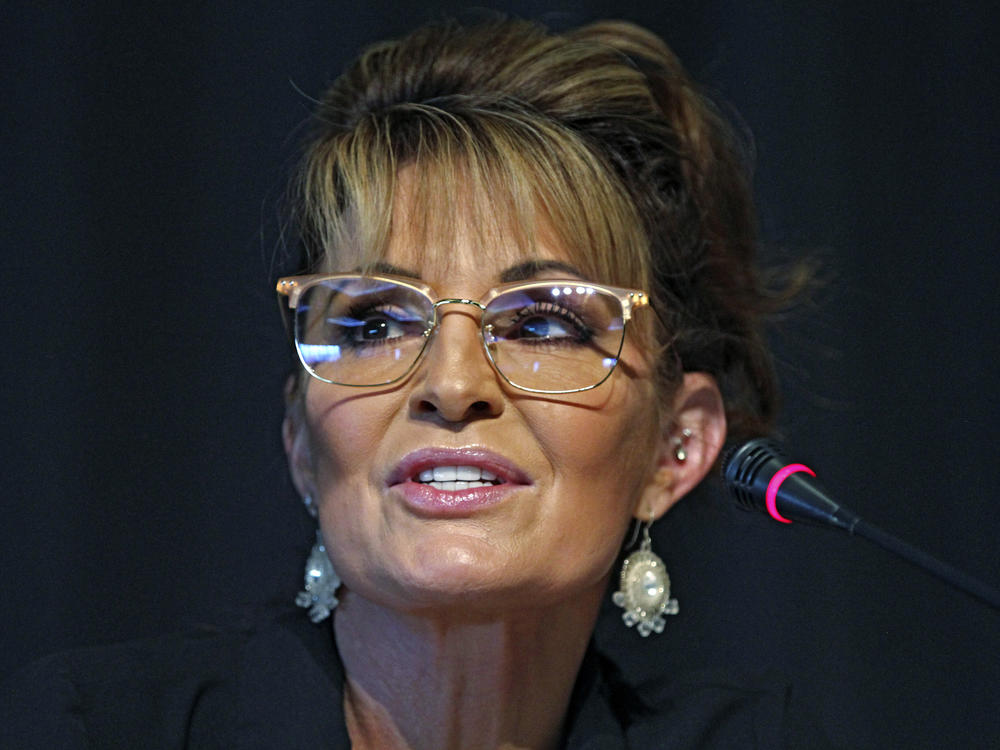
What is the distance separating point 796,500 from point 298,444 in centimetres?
80

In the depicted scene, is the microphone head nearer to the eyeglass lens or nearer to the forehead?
the eyeglass lens

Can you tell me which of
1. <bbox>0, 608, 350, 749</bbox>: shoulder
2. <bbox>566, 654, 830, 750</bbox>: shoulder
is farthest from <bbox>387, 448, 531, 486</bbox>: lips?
<bbox>566, 654, 830, 750</bbox>: shoulder

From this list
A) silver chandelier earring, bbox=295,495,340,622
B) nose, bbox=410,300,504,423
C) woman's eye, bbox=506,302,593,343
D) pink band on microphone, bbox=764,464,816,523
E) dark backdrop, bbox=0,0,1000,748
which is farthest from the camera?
dark backdrop, bbox=0,0,1000,748

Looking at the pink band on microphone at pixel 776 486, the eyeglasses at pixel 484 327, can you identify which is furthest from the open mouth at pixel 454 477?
the pink band on microphone at pixel 776 486

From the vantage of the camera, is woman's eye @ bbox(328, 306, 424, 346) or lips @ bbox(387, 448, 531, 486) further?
woman's eye @ bbox(328, 306, 424, 346)

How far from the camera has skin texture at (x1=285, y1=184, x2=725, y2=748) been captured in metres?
1.55

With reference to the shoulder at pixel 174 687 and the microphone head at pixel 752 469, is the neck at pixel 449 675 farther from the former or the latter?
the microphone head at pixel 752 469

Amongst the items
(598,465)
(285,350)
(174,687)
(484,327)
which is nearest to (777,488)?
(598,465)

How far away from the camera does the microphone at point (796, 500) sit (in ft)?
3.95

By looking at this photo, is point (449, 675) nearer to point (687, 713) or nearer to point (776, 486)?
point (687, 713)

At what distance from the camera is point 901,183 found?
244cm

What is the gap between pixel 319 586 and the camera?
1.84 meters

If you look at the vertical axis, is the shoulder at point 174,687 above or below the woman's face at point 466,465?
below

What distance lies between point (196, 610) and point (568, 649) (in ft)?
2.37
